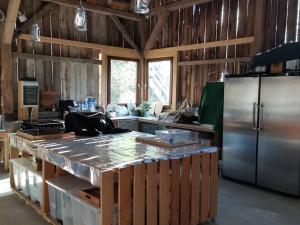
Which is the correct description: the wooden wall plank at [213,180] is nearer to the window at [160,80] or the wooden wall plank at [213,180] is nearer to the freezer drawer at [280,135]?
the freezer drawer at [280,135]

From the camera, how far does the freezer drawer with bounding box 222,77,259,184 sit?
4.18m

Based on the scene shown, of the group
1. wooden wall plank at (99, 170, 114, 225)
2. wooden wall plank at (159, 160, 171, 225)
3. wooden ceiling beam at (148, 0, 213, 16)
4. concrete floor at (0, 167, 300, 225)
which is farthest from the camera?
wooden ceiling beam at (148, 0, 213, 16)

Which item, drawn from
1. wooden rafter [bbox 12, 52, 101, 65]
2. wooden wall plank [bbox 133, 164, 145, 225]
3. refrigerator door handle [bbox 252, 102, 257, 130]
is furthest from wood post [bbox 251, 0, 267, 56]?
wooden wall plank [bbox 133, 164, 145, 225]

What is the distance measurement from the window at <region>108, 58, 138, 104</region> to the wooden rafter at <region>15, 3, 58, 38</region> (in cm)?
172

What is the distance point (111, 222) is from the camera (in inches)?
88.3

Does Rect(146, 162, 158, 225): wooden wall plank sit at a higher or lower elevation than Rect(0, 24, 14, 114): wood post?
lower

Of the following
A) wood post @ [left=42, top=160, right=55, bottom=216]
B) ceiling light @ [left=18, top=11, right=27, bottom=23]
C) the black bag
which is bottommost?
wood post @ [left=42, top=160, right=55, bottom=216]

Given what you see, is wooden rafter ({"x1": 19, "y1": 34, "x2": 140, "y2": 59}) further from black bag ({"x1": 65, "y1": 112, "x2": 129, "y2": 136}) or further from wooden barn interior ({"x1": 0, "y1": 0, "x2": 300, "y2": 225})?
black bag ({"x1": 65, "y1": 112, "x2": 129, "y2": 136})

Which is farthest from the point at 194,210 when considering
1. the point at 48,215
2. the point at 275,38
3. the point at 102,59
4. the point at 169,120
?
the point at 102,59

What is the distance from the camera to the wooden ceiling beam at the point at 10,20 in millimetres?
4597

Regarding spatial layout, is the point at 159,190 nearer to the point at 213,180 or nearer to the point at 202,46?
the point at 213,180

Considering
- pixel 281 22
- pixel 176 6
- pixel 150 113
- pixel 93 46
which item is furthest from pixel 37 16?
pixel 281 22

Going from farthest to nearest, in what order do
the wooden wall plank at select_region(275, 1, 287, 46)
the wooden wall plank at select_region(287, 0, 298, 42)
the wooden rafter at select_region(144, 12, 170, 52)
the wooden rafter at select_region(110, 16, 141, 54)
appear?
the wooden rafter at select_region(110, 16, 141, 54), the wooden rafter at select_region(144, 12, 170, 52), the wooden wall plank at select_region(275, 1, 287, 46), the wooden wall plank at select_region(287, 0, 298, 42)

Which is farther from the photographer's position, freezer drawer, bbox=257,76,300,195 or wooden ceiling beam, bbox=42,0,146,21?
wooden ceiling beam, bbox=42,0,146,21
